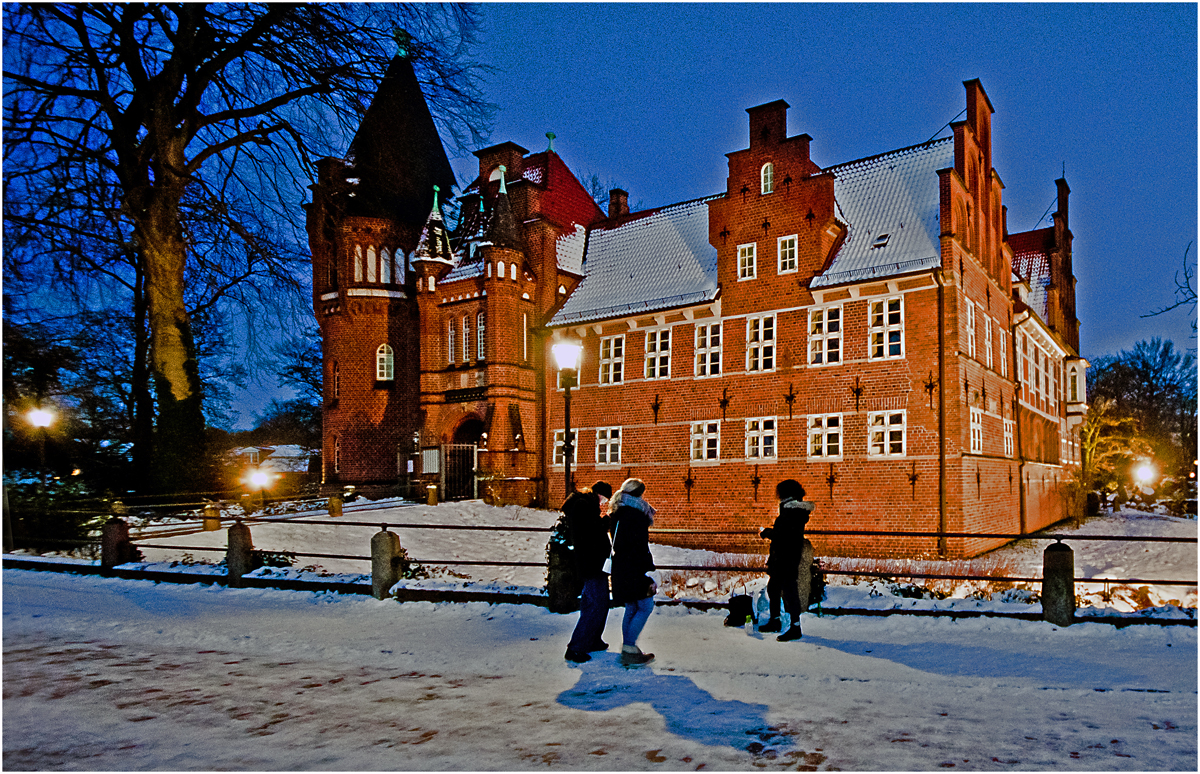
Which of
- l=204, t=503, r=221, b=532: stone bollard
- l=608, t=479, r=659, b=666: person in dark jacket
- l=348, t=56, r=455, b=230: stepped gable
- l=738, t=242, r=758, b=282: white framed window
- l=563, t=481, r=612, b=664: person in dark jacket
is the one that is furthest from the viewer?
l=348, t=56, r=455, b=230: stepped gable

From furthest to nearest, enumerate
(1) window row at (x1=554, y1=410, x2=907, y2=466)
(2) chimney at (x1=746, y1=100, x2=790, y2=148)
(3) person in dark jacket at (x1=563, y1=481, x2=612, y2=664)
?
(2) chimney at (x1=746, y1=100, x2=790, y2=148)
(1) window row at (x1=554, y1=410, x2=907, y2=466)
(3) person in dark jacket at (x1=563, y1=481, x2=612, y2=664)

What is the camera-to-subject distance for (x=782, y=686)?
6.09 metres

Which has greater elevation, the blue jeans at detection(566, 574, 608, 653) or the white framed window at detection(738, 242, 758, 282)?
the white framed window at detection(738, 242, 758, 282)

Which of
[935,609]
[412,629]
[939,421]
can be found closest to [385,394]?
[939,421]

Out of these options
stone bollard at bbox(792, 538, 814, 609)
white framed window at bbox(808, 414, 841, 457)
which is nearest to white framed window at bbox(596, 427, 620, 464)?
white framed window at bbox(808, 414, 841, 457)

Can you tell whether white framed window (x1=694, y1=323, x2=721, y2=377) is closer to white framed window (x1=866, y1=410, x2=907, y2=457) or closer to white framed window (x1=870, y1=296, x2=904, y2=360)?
white framed window (x1=870, y1=296, x2=904, y2=360)

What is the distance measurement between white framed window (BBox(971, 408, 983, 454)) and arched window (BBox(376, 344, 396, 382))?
20706 mm

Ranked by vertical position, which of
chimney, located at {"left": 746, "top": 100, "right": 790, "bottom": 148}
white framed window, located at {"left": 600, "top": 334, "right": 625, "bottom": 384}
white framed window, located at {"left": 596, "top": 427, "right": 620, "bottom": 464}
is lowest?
white framed window, located at {"left": 596, "top": 427, "right": 620, "bottom": 464}

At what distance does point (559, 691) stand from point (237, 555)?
771cm

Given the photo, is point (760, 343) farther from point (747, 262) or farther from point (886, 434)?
point (886, 434)

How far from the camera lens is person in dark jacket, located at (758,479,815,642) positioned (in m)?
7.87

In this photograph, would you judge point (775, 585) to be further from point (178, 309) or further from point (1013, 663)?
point (178, 309)

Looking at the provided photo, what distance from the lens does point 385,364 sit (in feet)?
100

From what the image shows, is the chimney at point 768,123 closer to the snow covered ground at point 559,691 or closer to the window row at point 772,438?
the window row at point 772,438
